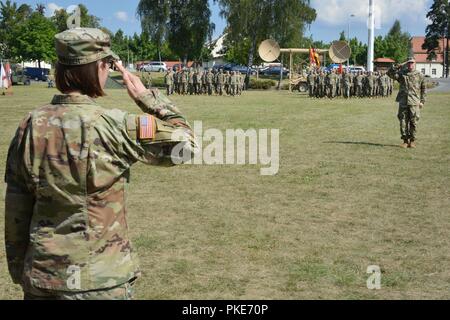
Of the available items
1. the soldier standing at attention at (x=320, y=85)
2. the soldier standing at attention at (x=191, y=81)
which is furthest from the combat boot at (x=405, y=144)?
the soldier standing at attention at (x=191, y=81)

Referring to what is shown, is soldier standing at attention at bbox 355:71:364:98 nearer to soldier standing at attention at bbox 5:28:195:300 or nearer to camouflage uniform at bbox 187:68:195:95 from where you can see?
camouflage uniform at bbox 187:68:195:95

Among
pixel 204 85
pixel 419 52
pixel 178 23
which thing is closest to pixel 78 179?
pixel 204 85

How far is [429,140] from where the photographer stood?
Result: 13.7 m

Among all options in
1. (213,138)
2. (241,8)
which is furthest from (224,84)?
(213,138)

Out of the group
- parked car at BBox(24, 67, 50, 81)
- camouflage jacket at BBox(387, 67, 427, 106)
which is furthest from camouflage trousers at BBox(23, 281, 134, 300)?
parked car at BBox(24, 67, 50, 81)

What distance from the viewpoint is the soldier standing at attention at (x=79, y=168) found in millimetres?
2109

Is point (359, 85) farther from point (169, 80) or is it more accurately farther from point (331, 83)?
point (169, 80)

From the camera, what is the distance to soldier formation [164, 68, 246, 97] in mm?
35594

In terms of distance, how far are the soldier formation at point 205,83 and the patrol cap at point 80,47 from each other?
33321 millimetres

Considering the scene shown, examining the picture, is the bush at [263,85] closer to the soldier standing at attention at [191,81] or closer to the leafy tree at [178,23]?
the leafy tree at [178,23]

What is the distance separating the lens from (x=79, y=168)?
2113 mm

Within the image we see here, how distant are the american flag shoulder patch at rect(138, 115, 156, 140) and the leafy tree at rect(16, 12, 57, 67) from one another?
63.6m

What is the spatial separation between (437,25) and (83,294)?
99.3 meters

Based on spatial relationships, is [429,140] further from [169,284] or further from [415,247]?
[169,284]
